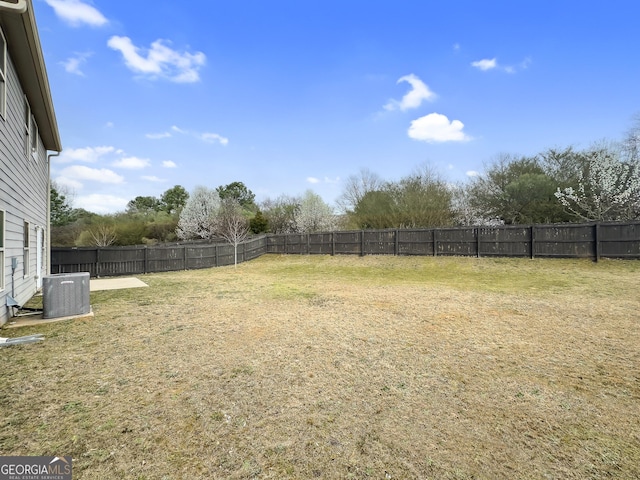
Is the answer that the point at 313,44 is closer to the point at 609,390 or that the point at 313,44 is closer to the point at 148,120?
the point at 148,120

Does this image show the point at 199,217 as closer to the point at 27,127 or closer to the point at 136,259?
the point at 136,259

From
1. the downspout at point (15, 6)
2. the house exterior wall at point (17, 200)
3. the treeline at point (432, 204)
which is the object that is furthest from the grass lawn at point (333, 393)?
the treeline at point (432, 204)

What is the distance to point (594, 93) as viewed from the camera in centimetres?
1189

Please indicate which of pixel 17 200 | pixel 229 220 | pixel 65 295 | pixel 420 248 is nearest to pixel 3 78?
pixel 17 200

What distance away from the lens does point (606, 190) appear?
17062mm

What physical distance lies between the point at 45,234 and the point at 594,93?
Result: 21229 mm

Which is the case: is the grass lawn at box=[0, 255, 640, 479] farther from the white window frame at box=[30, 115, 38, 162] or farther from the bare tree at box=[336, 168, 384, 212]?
the bare tree at box=[336, 168, 384, 212]

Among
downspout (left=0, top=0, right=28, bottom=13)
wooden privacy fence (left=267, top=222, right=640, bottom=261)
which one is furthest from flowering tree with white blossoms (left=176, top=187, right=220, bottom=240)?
downspout (left=0, top=0, right=28, bottom=13)

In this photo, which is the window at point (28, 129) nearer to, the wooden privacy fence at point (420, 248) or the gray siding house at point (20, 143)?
the gray siding house at point (20, 143)

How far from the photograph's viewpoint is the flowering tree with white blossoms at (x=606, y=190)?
16500mm

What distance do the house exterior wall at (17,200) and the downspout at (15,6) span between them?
1717mm

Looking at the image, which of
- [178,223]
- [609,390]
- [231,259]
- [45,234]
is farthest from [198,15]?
[178,223]

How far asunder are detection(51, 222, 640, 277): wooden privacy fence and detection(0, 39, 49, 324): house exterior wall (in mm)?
4015

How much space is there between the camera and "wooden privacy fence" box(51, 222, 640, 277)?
1152 cm
